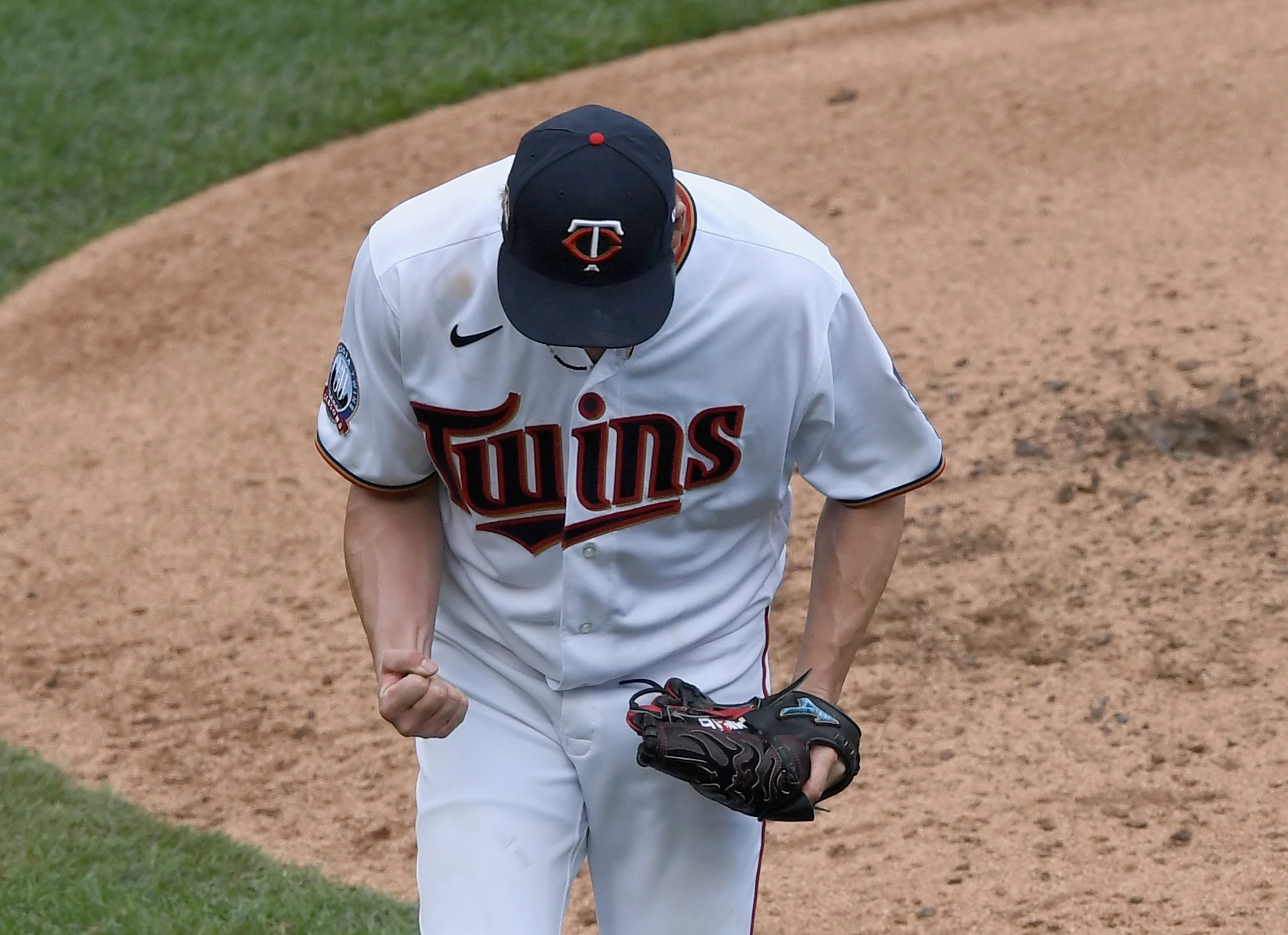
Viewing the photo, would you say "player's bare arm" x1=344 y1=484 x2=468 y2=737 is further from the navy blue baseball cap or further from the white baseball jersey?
the navy blue baseball cap

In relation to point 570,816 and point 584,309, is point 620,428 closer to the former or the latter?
point 584,309

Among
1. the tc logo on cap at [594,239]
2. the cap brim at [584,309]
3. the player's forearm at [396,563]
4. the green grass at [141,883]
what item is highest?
the tc logo on cap at [594,239]

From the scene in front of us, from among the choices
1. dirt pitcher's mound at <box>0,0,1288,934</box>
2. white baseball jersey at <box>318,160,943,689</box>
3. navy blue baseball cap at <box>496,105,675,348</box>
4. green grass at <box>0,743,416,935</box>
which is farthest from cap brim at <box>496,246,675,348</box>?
dirt pitcher's mound at <box>0,0,1288,934</box>

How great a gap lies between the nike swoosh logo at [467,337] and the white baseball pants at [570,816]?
55cm

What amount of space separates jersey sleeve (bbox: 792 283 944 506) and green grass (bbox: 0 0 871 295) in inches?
259

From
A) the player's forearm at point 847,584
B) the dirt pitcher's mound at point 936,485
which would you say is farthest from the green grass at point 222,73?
the player's forearm at point 847,584

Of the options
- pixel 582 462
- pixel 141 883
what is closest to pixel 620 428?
pixel 582 462

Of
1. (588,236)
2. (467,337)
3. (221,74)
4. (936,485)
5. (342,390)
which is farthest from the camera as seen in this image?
(221,74)

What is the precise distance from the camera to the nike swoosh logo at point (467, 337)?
2549mm

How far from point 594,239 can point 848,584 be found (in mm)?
814

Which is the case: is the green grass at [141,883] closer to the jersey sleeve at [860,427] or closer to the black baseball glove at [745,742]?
the black baseball glove at [745,742]

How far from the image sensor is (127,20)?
1020 centimetres

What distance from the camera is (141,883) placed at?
4.16 meters

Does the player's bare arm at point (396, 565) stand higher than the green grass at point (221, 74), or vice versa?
the player's bare arm at point (396, 565)
